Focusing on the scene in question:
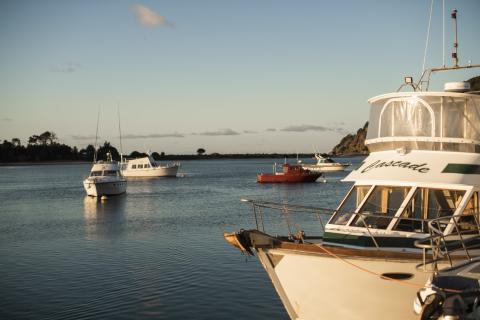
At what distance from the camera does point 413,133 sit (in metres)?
13.7

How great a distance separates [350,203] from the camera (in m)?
13.6

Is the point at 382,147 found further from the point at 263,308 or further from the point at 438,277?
the point at 263,308

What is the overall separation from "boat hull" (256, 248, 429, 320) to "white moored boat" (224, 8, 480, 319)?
0.02 m

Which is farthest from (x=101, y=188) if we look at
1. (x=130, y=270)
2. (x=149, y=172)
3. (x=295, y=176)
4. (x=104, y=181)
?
(x=149, y=172)

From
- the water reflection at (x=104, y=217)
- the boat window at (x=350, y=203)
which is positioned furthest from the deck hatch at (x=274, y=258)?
the water reflection at (x=104, y=217)

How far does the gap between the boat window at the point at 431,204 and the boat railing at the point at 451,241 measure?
0.94 feet

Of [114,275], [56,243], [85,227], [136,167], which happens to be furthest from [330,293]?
[136,167]

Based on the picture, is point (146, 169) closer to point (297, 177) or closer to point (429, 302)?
point (297, 177)

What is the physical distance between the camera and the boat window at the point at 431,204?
12555 millimetres

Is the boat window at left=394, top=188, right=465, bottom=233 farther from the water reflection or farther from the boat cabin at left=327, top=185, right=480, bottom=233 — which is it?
the water reflection

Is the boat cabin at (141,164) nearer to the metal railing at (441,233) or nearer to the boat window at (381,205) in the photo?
the boat window at (381,205)

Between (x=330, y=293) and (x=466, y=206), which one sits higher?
(x=466, y=206)

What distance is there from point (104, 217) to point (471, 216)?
32.4 meters

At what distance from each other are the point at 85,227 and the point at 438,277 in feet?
94.1
